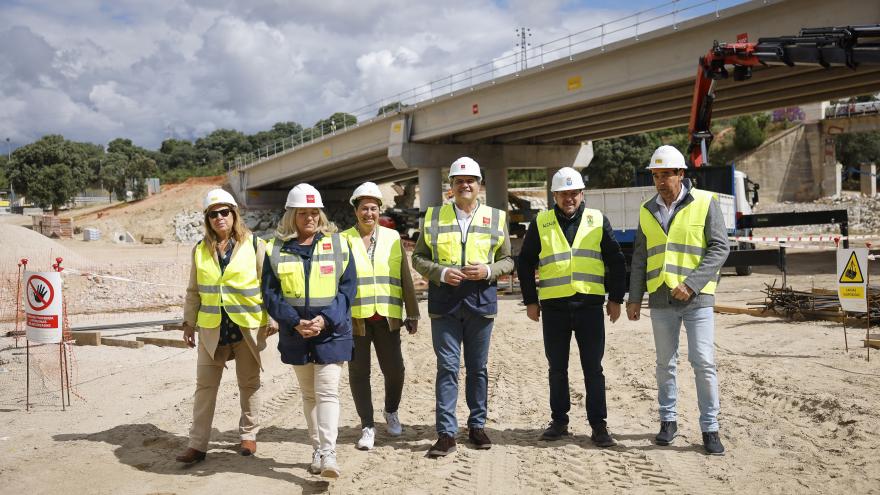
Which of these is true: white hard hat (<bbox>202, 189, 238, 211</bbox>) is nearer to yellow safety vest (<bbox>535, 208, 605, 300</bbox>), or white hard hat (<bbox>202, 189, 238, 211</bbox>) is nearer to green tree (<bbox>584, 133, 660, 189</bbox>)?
yellow safety vest (<bbox>535, 208, 605, 300</bbox>)

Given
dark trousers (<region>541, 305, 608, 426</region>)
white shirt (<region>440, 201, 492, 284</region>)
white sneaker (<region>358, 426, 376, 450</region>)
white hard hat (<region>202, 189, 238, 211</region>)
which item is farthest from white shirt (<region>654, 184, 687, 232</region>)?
white hard hat (<region>202, 189, 238, 211</region>)

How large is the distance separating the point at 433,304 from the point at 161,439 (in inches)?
105

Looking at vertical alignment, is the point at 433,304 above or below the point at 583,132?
below

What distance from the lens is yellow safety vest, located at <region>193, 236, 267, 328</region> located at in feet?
17.9

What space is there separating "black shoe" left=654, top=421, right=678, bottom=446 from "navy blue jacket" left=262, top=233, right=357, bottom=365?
2.41 meters

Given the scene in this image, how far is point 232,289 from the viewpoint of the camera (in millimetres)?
5469

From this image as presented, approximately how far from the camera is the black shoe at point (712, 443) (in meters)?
5.32

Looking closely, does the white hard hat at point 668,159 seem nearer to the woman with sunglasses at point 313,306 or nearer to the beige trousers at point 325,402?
the woman with sunglasses at point 313,306

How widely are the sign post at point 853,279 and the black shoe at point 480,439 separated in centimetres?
491

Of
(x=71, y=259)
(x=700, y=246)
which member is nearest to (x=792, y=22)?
(x=700, y=246)

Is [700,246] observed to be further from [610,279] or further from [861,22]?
[861,22]

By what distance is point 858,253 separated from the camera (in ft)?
27.1

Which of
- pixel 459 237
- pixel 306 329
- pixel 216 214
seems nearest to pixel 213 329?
pixel 216 214

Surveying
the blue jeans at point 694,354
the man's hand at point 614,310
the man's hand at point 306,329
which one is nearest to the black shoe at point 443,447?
the man's hand at point 306,329
